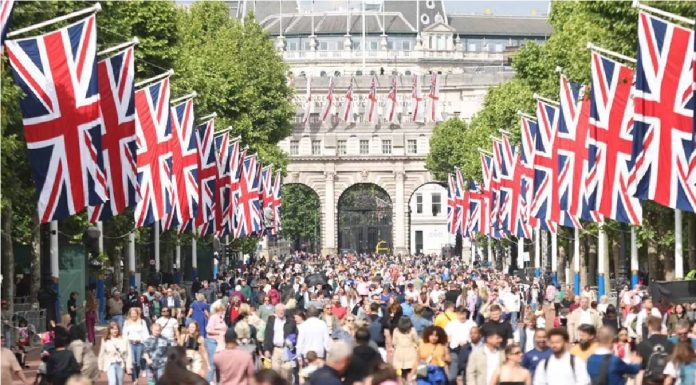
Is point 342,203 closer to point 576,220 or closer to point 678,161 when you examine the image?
point 576,220

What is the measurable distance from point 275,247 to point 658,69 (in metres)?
132

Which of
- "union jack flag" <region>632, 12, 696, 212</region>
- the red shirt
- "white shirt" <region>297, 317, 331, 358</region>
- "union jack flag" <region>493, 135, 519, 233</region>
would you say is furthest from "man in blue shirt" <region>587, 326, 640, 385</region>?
"union jack flag" <region>493, 135, 519, 233</region>

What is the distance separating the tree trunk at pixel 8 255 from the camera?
4197 cm

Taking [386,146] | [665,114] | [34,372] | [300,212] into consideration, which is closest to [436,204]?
Answer: [300,212]

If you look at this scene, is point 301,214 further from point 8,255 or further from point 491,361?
point 491,361

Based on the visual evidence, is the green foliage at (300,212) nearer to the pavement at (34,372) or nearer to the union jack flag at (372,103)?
the union jack flag at (372,103)

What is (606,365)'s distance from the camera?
80.9 feet

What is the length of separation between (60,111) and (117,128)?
542 centimetres

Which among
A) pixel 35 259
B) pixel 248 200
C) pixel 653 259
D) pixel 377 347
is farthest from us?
pixel 248 200

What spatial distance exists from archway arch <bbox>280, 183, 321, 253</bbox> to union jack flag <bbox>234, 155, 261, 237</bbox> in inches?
4008

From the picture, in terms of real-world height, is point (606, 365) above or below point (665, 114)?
below

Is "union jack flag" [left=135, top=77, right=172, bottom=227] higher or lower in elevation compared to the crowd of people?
higher

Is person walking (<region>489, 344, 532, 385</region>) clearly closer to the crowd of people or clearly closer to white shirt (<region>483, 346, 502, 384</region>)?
the crowd of people

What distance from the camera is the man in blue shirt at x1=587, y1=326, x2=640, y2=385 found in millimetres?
24656
